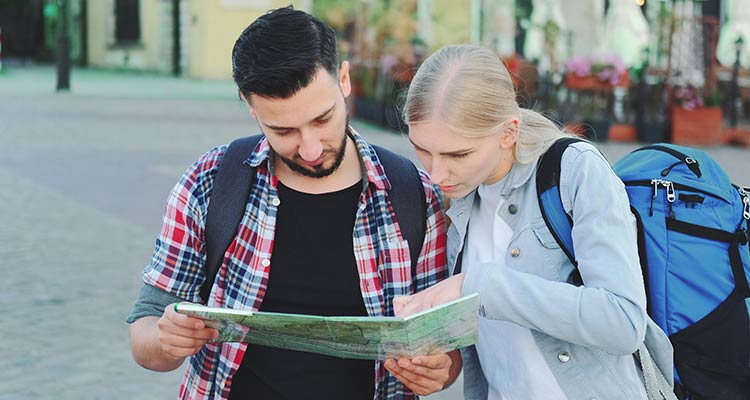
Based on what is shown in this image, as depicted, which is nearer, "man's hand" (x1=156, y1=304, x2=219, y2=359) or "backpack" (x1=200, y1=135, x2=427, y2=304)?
"man's hand" (x1=156, y1=304, x2=219, y2=359)

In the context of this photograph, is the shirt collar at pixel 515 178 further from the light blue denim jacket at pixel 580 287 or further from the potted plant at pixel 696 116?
the potted plant at pixel 696 116

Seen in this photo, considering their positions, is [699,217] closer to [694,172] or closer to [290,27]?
[694,172]

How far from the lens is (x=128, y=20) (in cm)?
3416

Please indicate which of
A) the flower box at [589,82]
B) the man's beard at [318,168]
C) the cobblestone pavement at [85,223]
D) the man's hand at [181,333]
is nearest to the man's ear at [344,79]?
the man's beard at [318,168]

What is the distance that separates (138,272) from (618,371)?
15.1 ft

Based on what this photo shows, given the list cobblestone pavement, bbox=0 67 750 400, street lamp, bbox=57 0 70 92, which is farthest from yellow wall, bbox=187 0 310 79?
cobblestone pavement, bbox=0 67 750 400

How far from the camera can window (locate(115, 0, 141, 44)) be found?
111ft

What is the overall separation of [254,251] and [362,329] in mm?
475

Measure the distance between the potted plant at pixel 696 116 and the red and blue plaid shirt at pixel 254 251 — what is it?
11.5 m

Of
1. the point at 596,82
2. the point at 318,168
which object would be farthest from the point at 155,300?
the point at 596,82

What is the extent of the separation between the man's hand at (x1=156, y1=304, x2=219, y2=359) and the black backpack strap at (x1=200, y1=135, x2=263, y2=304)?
17 centimetres

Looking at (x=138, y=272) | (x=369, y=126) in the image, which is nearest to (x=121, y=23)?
(x=369, y=126)

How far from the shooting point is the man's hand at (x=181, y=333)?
76.2 inches

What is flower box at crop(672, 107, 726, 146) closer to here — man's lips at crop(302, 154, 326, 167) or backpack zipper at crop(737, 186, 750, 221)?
backpack zipper at crop(737, 186, 750, 221)
